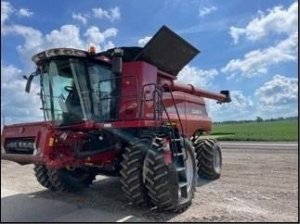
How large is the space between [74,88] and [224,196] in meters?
3.31

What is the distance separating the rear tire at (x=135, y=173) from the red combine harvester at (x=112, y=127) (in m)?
0.02

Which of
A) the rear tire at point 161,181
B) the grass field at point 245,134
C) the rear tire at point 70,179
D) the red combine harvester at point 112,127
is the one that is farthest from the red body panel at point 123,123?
the grass field at point 245,134

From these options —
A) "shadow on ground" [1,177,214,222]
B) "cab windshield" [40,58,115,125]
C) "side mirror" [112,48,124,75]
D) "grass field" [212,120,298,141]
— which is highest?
"side mirror" [112,48,124,75]

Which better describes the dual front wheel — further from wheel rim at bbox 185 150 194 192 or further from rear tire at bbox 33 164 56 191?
rear tire at bbox 33 164 56 191

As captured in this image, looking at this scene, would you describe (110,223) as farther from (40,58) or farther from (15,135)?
(40,58)

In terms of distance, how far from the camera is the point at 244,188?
26.8ft

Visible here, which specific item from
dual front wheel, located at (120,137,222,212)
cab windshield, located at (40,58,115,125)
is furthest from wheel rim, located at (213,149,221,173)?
cab windshield, located at (40,58,115,125)

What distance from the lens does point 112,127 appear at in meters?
6.88

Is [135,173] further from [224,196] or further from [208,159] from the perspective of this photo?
[208,159]

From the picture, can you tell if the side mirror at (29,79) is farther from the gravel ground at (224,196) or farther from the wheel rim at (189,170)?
the wheel rim at (189,170)

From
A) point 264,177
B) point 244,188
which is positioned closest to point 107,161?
point 244,188

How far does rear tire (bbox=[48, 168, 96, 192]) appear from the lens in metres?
8.12

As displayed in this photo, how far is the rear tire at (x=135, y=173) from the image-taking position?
6.27m

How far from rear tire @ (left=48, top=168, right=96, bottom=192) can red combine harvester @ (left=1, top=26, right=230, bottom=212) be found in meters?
0.02
